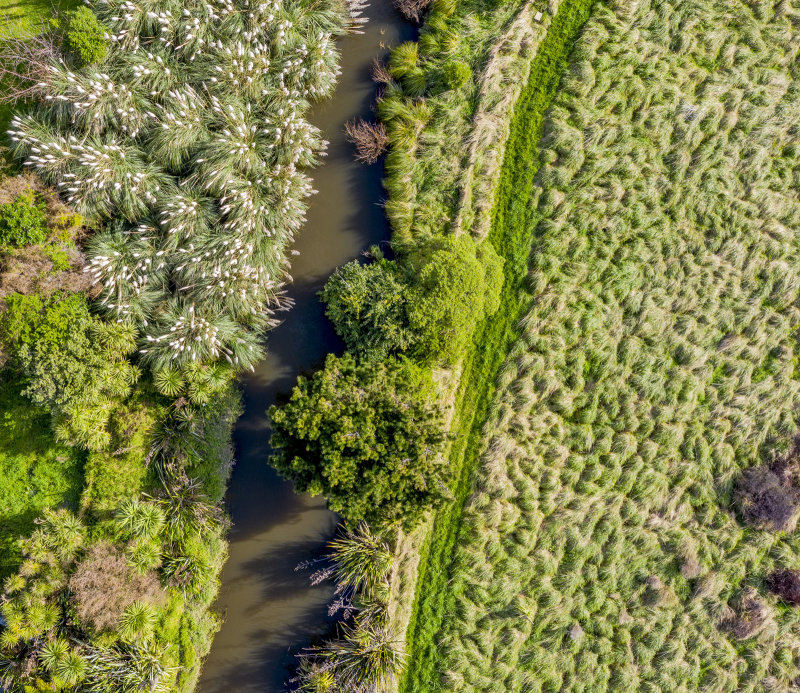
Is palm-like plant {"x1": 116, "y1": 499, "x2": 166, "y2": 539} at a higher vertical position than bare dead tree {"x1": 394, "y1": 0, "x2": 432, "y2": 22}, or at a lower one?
lower

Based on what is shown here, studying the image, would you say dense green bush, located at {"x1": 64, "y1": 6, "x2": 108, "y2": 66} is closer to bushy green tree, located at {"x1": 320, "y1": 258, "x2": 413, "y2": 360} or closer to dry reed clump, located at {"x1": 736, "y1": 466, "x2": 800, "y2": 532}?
bushy green tree, located at {"x1": 320, "y1": 258, "x2": 413, "y2": 360}

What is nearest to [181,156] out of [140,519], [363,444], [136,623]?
Answer: [363,444]

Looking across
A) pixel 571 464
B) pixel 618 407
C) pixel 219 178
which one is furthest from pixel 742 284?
pixel 219 178

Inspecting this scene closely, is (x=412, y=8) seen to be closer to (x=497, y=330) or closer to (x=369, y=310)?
(x=369, y=310)

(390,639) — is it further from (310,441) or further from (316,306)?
(316,306)

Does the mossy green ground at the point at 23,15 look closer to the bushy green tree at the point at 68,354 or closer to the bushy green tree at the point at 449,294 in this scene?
the bushy green tree at the point at 68,354

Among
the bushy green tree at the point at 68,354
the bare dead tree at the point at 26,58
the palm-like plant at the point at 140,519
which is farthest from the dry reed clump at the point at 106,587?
the bare dead tree at the point at 26,58

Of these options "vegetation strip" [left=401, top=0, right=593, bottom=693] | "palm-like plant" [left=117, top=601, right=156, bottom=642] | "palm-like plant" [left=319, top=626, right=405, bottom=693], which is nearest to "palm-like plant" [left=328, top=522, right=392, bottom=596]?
"palm-like plant" [left=319, top=626, right=405, bottom=693]

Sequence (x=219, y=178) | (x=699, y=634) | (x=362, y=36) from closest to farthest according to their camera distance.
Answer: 1. (x=219, y=178)
2. (x=699, y=634)
3. (x=362, y=36)
